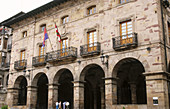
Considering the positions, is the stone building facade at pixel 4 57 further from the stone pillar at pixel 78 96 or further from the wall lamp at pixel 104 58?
the wall lamp at pixel 104 58

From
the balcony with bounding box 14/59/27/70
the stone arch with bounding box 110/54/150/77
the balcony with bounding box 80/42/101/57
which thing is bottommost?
the stone arch with bounding box 110/54/150/77

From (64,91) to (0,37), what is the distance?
1383 centimetres

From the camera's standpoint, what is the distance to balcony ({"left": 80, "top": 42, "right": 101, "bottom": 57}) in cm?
1906

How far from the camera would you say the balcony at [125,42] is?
16844mm

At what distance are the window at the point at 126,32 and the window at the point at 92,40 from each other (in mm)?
2602

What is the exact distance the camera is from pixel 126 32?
1800 centimetres

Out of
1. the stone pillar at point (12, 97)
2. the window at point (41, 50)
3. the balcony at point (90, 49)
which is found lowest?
the stone pillar at point (12, 97)

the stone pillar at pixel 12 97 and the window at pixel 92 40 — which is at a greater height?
the window at pixel 92 40

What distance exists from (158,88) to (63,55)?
9.74 metres

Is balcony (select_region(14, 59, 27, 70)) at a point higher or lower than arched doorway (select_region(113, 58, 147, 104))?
higher

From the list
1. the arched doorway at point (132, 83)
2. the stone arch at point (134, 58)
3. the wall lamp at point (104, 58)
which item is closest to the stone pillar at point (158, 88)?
the stone arch at point (134, 58)

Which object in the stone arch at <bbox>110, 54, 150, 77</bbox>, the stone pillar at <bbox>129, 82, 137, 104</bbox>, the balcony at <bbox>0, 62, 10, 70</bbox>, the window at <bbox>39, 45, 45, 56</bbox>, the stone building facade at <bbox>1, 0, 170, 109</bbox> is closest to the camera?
the stone arch at <bbox>110, 54, 150, 77</bbox>

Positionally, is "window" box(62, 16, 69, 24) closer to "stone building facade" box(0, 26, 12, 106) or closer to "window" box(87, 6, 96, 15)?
"window" box(87, 6, 96, 15)

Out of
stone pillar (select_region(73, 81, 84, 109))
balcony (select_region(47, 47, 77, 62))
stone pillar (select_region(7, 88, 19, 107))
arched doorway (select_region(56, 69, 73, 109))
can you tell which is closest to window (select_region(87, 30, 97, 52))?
balcony (select_region(47, 47, 77, 62))
